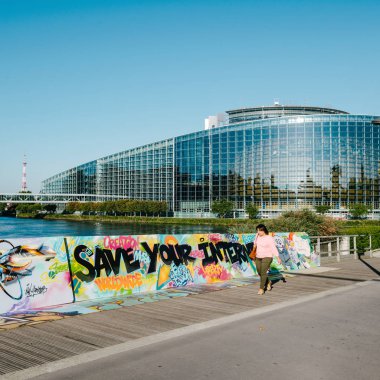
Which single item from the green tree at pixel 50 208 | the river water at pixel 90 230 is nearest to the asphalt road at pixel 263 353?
the river water at pixel 90 230

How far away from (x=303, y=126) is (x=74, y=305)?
103m

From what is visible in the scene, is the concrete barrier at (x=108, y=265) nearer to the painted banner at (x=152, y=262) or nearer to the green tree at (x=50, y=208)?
the painted banner at (x=152, y=262)

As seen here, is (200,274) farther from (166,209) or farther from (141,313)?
(166,209)

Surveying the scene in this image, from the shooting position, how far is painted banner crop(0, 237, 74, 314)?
28.5 ft

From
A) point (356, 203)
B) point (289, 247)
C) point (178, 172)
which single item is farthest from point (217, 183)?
point (289, 247)

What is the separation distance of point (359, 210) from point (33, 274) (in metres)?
92.2

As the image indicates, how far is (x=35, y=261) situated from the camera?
363 inches

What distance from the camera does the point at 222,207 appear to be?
105375 mm

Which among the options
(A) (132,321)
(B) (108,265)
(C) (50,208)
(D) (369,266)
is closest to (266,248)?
(B) (108,265)

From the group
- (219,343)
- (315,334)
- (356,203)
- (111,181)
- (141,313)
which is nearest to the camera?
(219,343)

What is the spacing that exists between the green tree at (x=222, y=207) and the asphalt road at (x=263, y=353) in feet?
317

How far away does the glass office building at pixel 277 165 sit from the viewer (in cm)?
10444

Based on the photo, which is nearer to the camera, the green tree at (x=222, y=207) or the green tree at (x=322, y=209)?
the green tree at (x=322, y=209)

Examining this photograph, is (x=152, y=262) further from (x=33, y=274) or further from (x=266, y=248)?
(x=33, y=274)
